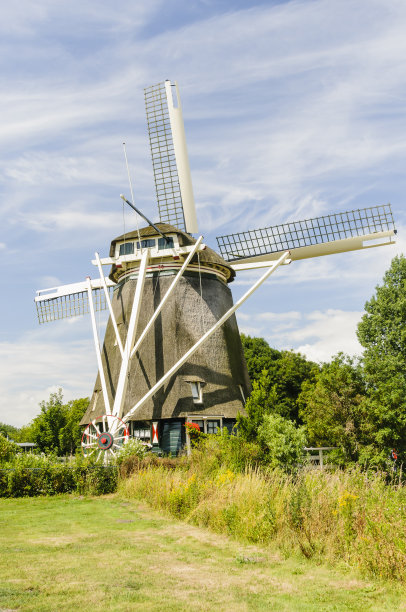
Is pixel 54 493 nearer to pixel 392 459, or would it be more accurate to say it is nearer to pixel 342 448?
pixel 342 448

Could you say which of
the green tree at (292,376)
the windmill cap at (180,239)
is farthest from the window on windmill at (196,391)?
the green tree at (292,376)

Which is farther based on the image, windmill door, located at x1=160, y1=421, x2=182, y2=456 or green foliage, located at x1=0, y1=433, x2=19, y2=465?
windmill door, located at x1=160, y1=421, x2=182, y2=456

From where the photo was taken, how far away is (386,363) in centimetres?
2447

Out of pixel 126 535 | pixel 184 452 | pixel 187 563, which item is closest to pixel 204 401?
pixel 184 452

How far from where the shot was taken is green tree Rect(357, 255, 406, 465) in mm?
21828

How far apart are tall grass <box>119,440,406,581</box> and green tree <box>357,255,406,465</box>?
34.3ft

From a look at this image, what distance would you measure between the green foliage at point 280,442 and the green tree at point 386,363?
18.0 ft

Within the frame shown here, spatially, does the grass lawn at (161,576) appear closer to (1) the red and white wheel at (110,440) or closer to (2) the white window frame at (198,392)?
(1) the red and white wheel at (110,440)

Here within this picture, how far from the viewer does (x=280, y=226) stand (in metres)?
29.5

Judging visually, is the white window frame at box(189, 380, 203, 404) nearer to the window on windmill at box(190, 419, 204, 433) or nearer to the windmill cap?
the window on windmill at box(190, 419, 204, 433)

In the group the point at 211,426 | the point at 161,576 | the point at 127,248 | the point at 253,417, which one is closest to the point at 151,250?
the point at 127,248

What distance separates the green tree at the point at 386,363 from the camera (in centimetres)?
2183

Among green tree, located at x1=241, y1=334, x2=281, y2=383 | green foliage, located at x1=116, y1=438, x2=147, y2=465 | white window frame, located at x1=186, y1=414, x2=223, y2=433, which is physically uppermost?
green tree, located at x1=241, y1=334, x2=281, y2=383

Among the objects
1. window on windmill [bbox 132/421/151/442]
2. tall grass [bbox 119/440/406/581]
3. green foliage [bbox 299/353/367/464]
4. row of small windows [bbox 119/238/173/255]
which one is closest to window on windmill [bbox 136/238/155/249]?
row of small windows [bbox 119/238/173/255]
